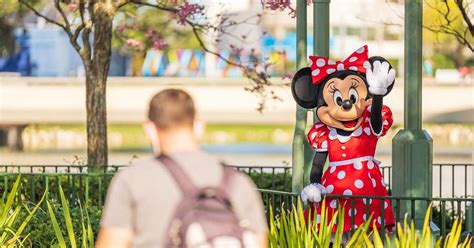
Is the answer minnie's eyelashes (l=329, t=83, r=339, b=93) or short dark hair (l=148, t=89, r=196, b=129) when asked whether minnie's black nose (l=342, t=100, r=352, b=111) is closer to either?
minnie's eyelashes (l=329, t=83, r=339, b=93)

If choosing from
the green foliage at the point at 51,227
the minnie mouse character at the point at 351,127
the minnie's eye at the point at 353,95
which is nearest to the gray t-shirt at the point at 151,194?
the green foliage at the point at 51,227

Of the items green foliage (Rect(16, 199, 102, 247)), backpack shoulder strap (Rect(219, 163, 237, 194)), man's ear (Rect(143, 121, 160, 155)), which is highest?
man's ear (Rect(143, 121, 160, 155))

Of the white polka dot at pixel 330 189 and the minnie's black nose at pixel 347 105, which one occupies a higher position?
the minnie's black nose at pixel 347 105

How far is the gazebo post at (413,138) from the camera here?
10.8 metres

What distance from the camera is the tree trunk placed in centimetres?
1689

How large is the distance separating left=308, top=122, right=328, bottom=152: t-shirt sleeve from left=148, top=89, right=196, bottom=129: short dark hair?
5426 millimetres

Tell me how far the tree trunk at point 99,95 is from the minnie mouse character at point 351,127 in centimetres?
622

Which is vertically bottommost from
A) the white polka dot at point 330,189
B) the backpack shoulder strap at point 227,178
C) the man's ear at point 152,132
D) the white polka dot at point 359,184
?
the white polka dot at point 330,189

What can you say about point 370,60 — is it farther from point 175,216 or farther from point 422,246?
point 175,216

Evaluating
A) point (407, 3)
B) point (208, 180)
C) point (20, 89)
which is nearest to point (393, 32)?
point (20, 89)

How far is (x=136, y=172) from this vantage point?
18.2 ft

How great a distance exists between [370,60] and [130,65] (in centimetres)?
6384

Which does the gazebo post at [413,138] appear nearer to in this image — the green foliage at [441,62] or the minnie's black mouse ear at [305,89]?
the minnie's black mouse ear at [305,89]

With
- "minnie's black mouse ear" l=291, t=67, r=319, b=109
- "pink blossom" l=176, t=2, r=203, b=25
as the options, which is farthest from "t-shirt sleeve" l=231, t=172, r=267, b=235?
"pink blossom" l=176, t=2, r=203, b=25
